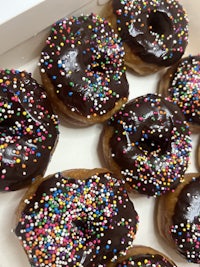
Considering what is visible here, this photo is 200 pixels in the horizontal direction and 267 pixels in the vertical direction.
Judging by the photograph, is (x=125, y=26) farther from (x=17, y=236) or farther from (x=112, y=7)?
(x=17, y=236)

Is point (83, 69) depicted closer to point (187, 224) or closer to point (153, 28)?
point (153, 28)

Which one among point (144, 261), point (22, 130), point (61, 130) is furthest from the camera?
point (61, 130)

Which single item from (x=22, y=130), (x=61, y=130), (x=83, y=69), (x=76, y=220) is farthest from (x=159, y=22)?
(x=76, y=220)

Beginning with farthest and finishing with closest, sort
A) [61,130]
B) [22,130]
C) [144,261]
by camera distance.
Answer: [61,130] < [144,261] < [22,130]

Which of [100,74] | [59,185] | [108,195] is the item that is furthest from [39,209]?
[100,74]

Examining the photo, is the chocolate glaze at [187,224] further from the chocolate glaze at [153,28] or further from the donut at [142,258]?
the chocolate glaze at [153,28]

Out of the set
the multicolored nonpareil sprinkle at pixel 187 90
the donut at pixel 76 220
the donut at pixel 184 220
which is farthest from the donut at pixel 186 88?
the donut at pixel 76 220
